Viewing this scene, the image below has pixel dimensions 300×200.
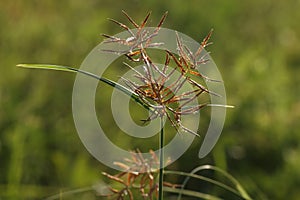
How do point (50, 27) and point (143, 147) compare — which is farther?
point (50, 27)

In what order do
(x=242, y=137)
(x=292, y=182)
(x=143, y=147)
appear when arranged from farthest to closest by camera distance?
(x=242, y=137) → (x=143, y=147) → (x=292, y=182)

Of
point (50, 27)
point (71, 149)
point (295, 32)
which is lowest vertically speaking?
point (71, 149)

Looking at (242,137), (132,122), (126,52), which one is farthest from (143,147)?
(126,52)

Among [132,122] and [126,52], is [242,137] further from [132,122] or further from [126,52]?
[126,52]

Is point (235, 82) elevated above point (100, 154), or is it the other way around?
point (235, 82)

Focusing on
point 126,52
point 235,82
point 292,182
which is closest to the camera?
point 126,52

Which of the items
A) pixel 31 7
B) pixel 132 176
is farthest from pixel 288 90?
pixel 132 176
